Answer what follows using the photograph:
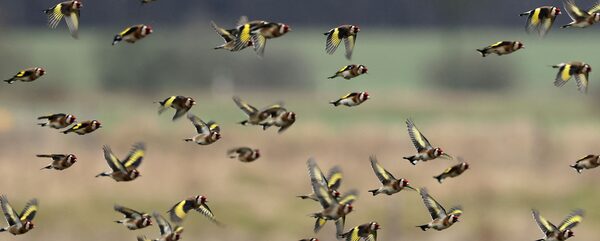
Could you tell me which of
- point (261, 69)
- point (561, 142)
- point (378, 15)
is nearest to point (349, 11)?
point (378, 15)

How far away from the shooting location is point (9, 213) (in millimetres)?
11703

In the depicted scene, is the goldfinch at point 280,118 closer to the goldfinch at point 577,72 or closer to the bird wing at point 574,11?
the goldfinch at point 577,72

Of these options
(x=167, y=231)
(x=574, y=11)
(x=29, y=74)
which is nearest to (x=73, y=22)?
(x=29, y=74)

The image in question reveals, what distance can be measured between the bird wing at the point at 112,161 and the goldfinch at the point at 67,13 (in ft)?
3.31

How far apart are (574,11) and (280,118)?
2585 mm

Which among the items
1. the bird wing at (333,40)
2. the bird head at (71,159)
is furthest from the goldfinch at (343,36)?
the bird head at (71,159)

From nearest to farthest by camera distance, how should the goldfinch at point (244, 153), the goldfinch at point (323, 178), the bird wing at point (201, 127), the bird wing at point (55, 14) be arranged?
the goldfinch at point (323, 178)
the bird wing at point (55, 14)
the bird wing at point (201, 127)
the goldfinch at point (244, 153)

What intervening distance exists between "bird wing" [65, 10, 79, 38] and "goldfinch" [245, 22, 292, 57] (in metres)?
1.40

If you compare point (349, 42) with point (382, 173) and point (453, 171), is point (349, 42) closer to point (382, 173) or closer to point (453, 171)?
point (382, 173)

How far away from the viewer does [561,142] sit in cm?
6172

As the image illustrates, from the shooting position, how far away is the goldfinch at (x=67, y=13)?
11.4 m

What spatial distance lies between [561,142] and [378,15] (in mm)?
130378

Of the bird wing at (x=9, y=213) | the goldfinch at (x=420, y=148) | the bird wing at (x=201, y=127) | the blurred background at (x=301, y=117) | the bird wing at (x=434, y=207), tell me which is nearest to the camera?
the bird wing at (x=9, y=213)

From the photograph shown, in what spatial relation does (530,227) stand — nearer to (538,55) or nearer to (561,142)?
(561,142)
